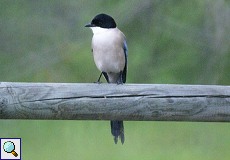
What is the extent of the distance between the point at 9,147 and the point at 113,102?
2.80 feet

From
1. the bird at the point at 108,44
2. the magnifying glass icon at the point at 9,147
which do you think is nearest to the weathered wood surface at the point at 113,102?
the magnifying glass icon at the point at 9,147

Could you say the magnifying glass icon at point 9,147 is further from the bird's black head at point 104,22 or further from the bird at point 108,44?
the bird's black head at point 104,22

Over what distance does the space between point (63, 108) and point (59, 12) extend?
3581 mm

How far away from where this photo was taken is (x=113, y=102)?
3.62m

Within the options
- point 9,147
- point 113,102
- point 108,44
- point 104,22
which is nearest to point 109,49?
point 108,44

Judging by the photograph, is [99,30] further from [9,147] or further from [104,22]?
[9,147]

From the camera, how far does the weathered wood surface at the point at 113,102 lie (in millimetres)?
3564

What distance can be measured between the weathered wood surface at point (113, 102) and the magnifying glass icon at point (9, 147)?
0.68m

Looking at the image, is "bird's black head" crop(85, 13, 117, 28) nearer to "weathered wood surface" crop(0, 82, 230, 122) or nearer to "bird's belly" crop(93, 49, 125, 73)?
"bird's belly" crop(93, 49, 125, 73)

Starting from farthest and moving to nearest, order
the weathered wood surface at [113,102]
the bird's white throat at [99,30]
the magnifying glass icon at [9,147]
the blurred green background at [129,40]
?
the blurred green background at [129,40], the bird's white throat at [99,30], the magnifying glass icon at [9,147], the weathered wood surface at [113,102]

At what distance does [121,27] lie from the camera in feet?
22.6

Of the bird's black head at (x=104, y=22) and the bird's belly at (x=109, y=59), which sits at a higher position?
the bird's black head at (x=104, y=22)

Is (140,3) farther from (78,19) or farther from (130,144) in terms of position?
(130,144)

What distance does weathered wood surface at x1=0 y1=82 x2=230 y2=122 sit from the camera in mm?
3564
